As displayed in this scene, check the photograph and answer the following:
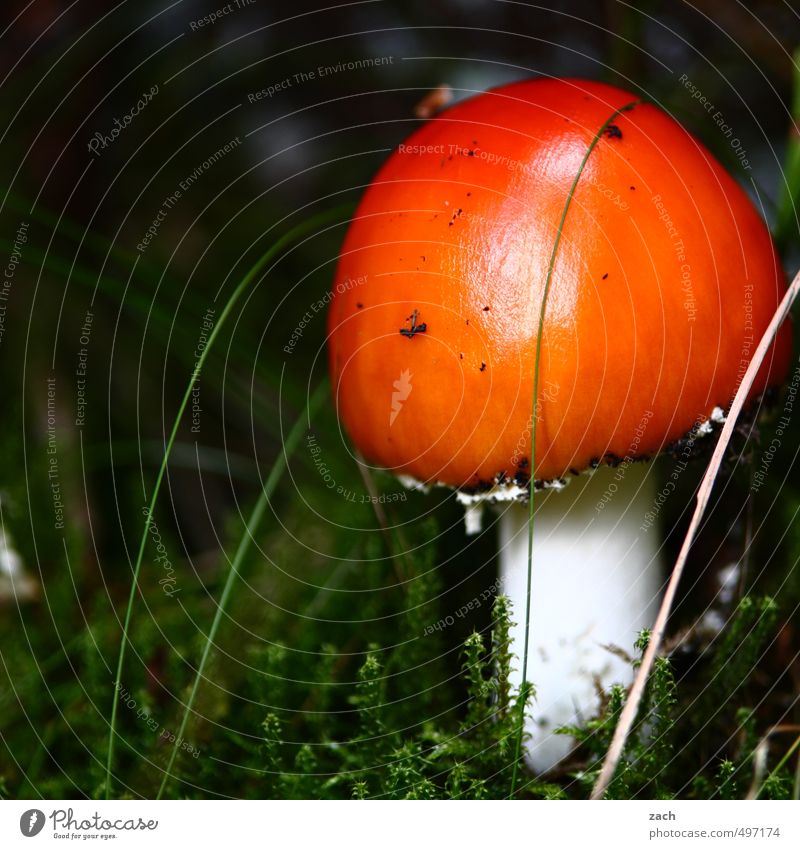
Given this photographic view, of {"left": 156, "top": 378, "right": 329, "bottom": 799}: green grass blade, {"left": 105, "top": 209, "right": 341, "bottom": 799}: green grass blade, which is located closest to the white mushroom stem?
{"left": 156, "top": 378, "right": 329, "bottom": 799}: green grass blade

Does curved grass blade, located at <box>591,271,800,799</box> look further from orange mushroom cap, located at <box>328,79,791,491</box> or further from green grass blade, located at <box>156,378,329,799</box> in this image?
green grass blade, located at <box>156,378,329,799</box>

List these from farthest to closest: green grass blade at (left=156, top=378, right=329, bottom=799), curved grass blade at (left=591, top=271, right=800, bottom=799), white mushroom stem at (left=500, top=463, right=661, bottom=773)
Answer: white mushroom stem at (left=500, top=463, right=661, bottom=773)
green grass blade at (left=156, top=378, right=329, bottom=799)
curved grass blade at (left=591, top=271, right=800, bottom=799)

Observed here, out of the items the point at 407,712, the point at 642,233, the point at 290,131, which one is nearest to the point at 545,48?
the point at 290,131

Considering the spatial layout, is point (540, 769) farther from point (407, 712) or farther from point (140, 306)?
point (140, 306)

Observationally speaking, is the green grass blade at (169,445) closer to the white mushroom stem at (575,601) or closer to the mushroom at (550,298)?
the mushroom at (550,298)

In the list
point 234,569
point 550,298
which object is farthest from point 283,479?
point 550,298

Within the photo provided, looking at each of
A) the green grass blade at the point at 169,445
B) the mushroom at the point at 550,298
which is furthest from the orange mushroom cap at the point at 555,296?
the green grass blade at the point at 169,445

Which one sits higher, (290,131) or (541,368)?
(290,131)
